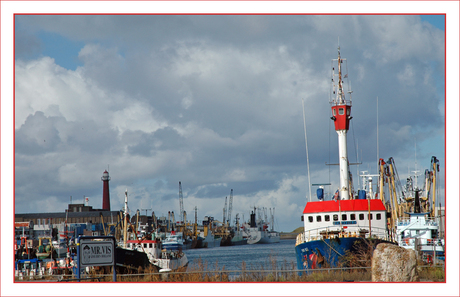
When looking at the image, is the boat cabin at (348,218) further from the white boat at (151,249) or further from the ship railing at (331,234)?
the white boat at (151,249)

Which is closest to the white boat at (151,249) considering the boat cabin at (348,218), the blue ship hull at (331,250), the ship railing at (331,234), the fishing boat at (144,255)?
the fishing boat at (144,255)

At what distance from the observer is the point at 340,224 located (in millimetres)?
50750

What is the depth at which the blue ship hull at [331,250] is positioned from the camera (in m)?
45.4

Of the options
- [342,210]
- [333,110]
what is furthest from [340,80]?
[342,210]

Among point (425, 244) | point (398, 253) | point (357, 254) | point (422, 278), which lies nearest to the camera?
point (398, 253)

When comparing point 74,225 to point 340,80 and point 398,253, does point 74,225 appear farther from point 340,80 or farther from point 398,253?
point 398,253

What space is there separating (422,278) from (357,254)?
12.3 metres

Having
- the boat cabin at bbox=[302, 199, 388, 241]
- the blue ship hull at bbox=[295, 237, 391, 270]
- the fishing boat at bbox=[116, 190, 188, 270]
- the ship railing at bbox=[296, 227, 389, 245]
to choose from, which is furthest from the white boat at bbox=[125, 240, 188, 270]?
the blue ship hull at bbox=[295, 237, 391, 270]

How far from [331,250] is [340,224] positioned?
5.11 metres

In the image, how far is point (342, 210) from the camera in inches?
2030

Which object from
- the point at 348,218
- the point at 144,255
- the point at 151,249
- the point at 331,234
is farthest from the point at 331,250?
the point at 151,249

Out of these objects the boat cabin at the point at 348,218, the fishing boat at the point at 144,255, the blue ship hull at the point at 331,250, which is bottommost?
the fishing boat at the point at 144,255

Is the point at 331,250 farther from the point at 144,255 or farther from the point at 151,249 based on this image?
the point at 151,249

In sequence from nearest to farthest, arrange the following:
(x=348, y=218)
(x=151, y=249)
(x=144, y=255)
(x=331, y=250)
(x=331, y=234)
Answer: (x=331, y=250) < (x=331, y=234) < (x=348, y=218) < (x=144, y=255) < (x=151, y=249)
